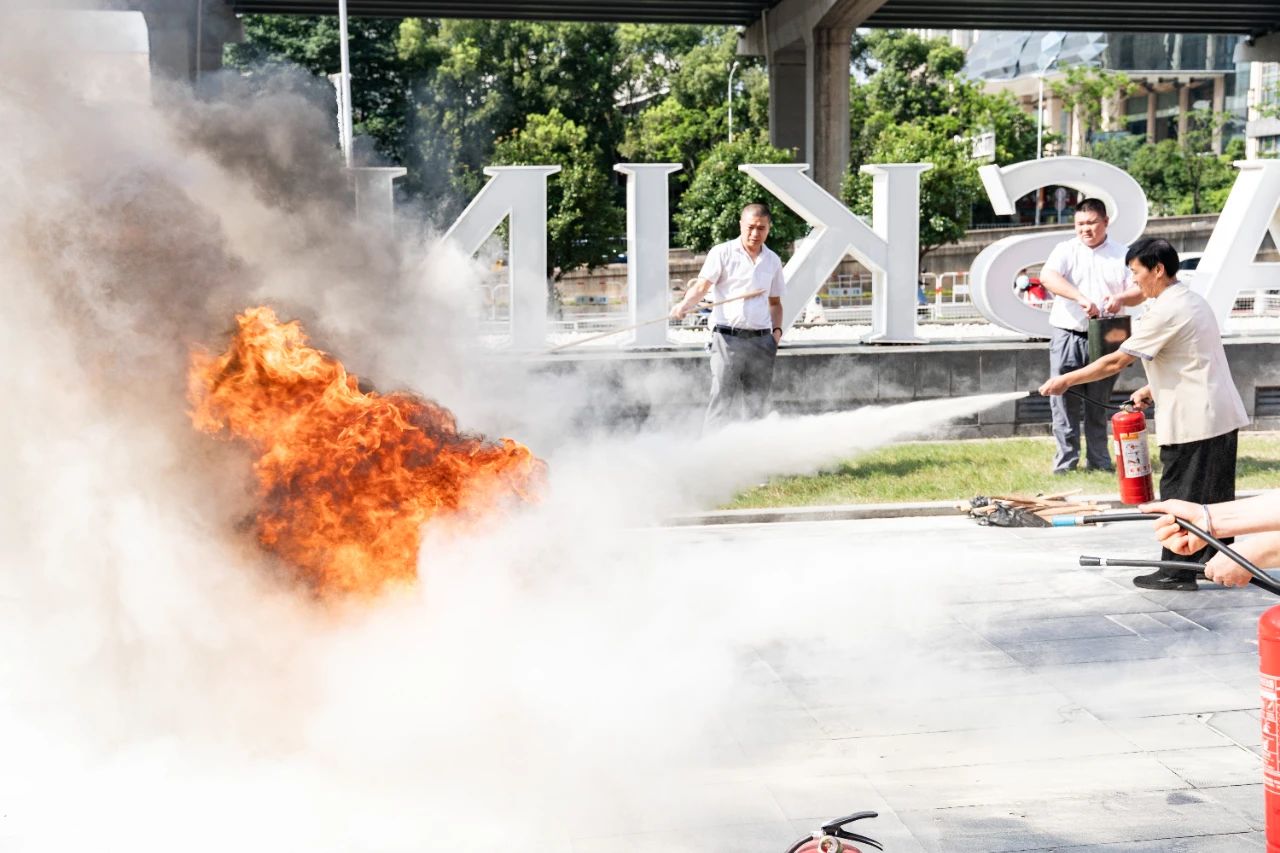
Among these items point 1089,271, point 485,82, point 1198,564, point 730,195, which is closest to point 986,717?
point 1198,564

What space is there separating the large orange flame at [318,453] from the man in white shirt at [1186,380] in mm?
4261

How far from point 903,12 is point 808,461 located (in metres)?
26.3

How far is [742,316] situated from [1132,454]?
359cm

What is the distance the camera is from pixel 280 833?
15.1ft

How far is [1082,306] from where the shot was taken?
10844mm

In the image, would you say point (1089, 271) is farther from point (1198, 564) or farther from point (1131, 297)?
point (1198, 564)

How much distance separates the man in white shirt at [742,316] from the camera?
34.8ft

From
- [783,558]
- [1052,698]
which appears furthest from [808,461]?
[1052,698]

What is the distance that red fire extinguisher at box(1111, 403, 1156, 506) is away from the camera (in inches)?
309

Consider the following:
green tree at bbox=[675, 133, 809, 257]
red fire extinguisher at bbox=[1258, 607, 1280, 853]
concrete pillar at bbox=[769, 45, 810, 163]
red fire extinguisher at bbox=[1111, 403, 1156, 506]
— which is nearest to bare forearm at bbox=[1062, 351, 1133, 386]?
red fire extinguisher at bbox=[1111, 403, 1156, 506]

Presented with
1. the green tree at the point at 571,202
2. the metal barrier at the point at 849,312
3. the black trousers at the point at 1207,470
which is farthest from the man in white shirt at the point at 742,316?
the green tree at the point at 571,202

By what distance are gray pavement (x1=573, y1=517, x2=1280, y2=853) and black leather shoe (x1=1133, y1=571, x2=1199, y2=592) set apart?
75 mm

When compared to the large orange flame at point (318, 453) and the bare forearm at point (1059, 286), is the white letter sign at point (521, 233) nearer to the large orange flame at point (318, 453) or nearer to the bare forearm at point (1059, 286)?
the bare forearm at point (1059, 286)

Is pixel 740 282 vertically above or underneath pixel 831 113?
underneath
